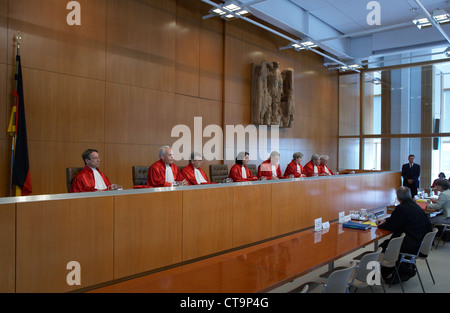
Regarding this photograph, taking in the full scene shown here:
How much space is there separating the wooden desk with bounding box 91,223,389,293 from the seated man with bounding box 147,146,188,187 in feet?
5.50

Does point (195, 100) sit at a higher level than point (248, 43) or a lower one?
lower

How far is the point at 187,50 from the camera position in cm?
707

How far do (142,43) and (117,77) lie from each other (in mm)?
811

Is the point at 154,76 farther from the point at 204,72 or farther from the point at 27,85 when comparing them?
the point at 27,85

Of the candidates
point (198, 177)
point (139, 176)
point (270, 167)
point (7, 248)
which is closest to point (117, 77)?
point (139, 176)

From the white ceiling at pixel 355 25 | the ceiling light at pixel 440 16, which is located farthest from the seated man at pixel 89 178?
the ceiling light at pixel 440 16

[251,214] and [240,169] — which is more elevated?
[240,169]

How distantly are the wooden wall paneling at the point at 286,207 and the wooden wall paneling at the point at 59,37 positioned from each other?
3.34m

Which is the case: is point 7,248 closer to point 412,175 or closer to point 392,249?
point 392,249

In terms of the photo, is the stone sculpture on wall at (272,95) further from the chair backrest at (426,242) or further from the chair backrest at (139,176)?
the chair backrest at (426,242)

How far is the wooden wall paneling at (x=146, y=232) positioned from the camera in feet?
9.57
